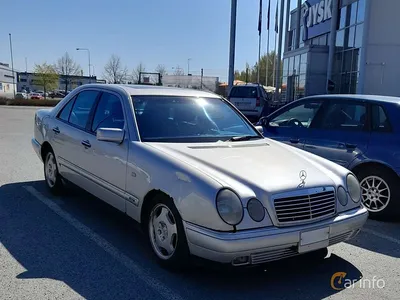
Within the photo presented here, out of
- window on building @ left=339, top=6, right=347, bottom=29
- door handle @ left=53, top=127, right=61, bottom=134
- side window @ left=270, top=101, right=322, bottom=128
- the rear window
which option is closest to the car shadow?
door handle @ left=53, top=127, right=61, bottom=134

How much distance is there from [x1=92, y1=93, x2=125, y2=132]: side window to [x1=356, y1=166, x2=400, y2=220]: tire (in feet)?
10.7

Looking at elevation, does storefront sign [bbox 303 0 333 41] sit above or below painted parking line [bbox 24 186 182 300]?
above

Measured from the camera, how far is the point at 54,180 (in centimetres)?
564

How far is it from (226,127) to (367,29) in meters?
19.5

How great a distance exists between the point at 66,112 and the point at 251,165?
318cm

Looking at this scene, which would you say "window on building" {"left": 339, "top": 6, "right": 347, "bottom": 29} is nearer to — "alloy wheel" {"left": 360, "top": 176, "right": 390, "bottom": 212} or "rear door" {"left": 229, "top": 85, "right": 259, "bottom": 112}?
"rear door" {"left": 229, "top": 85, "right": 259, "bottom": 112}

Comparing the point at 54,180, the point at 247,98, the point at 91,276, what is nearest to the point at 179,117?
the point at 91,276

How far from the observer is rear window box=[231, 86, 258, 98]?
1860 cm

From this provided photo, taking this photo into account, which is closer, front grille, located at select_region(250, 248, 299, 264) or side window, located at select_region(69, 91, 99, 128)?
front grille, located at select_region(250, 248, 299, 264)

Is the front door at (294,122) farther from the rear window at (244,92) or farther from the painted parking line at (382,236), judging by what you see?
the rear window at (244,92)

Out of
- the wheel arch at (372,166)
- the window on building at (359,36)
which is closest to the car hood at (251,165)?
the wheel arch at (372,166)

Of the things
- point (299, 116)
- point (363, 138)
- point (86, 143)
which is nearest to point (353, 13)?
point (299, 116)

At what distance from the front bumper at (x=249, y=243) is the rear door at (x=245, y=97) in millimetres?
15484

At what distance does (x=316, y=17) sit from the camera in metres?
28.5
